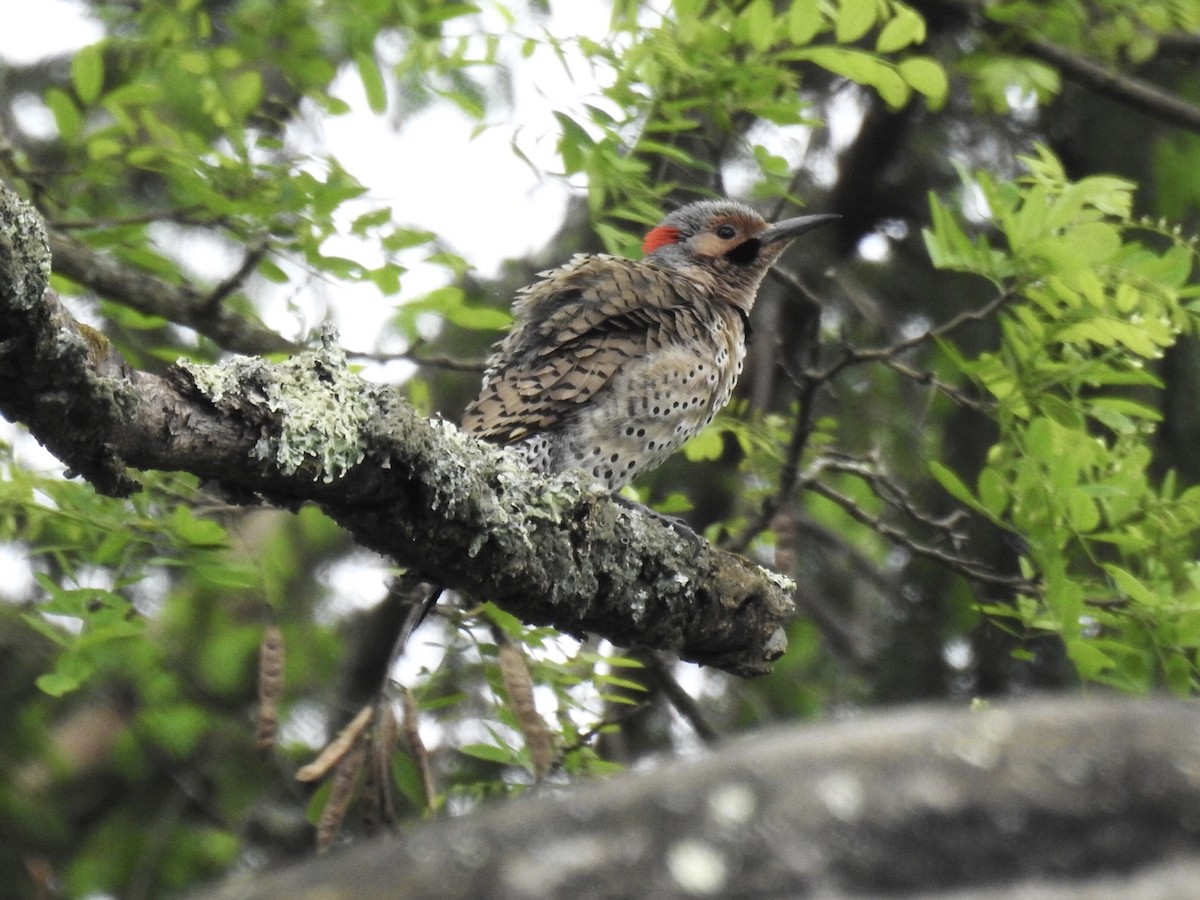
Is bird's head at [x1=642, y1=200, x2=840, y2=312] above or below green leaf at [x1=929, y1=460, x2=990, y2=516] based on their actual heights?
below

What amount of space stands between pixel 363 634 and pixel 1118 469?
12.7ft

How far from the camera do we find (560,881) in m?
1.43

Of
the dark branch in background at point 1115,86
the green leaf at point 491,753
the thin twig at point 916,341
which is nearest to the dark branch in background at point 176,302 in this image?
the green leaf at point 491,753

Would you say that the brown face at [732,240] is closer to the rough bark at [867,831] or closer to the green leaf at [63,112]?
the green leaf at [63,112]

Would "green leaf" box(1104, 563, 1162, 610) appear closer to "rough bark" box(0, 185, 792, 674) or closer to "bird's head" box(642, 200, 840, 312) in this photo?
"rough bark" box(0, 185, 792, 674)

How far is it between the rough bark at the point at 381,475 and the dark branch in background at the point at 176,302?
1604 millimetres

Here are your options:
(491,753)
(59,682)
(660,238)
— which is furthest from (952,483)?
(660,238)

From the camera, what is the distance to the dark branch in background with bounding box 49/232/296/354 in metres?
4.82

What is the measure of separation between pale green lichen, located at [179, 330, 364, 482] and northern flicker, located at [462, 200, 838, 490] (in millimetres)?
1690

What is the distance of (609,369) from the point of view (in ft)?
16.1

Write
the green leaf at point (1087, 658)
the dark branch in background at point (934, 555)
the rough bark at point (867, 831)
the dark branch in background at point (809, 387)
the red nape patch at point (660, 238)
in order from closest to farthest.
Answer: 1. the rough bark at point (867, 831)
2. the green leaf at point (1087, 658)
3. the dark branch in background at point (809, 387)
4. the dark branch in background at point (934, 555)
5. the red nape patch at point (660, 238)

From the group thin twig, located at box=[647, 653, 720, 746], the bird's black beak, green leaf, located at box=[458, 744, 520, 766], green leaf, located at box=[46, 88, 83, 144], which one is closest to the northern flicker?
the bird's black beak

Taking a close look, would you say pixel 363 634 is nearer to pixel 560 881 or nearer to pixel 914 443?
pixel 914 443

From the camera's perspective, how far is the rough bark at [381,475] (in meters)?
2.43
